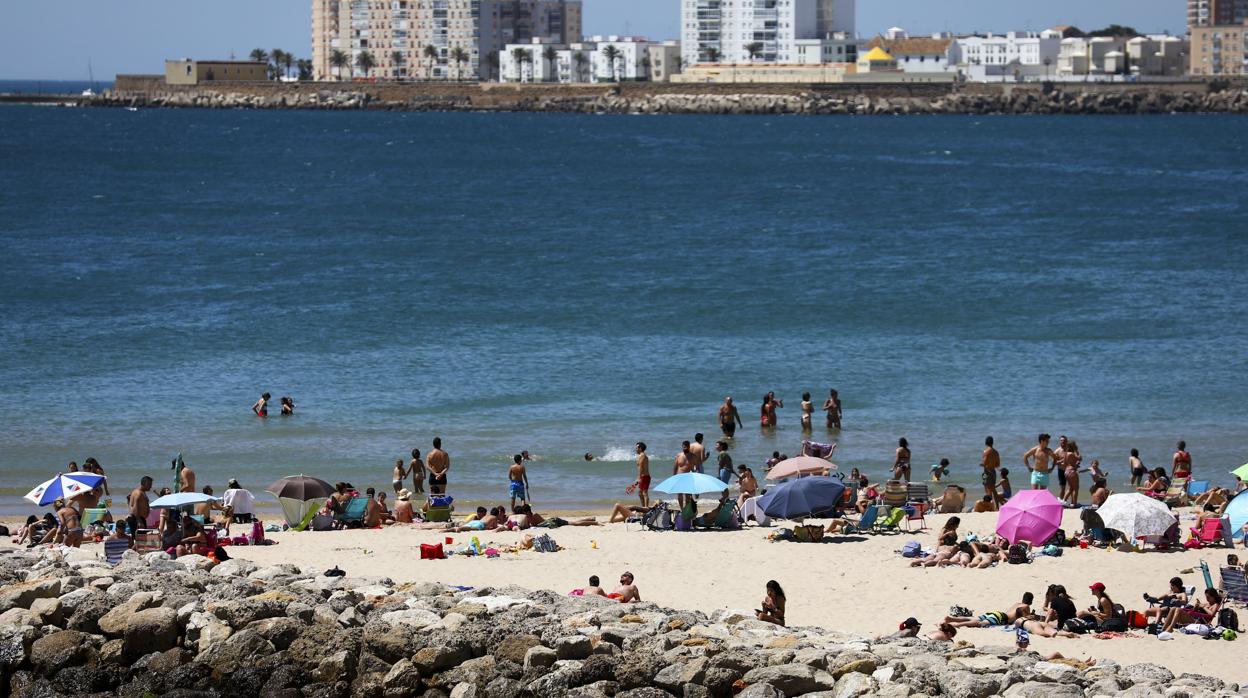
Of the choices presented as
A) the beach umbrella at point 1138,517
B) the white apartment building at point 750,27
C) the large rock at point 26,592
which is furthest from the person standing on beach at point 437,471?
the white apartment building at point 750,27

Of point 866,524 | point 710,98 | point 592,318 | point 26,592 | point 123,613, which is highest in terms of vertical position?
point 710,98

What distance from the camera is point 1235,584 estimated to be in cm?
1486

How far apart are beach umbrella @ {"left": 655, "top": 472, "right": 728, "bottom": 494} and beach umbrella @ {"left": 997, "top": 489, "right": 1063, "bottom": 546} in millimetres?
3141

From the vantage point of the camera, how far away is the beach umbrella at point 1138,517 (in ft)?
55.3

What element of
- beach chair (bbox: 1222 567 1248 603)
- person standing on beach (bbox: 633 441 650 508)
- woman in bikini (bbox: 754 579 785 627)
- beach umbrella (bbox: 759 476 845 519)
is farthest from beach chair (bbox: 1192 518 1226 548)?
person standing on beach (bbox: 633 441 650 508)

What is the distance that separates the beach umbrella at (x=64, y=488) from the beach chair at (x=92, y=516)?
0.80 ft

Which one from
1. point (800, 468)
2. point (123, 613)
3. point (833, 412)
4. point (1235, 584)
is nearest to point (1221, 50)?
point (833, 412)

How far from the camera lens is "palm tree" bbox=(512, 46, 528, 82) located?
191625 millimetres

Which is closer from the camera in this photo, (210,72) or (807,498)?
(807,498)

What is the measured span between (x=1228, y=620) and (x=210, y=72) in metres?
184

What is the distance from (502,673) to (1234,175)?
8028cm

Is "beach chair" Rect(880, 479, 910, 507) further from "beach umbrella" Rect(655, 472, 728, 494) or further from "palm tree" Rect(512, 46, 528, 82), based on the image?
"palm tree" Rect(512, 46, 528, 82)

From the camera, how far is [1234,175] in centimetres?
8400

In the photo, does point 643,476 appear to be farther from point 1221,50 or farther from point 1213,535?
point 1221,50
